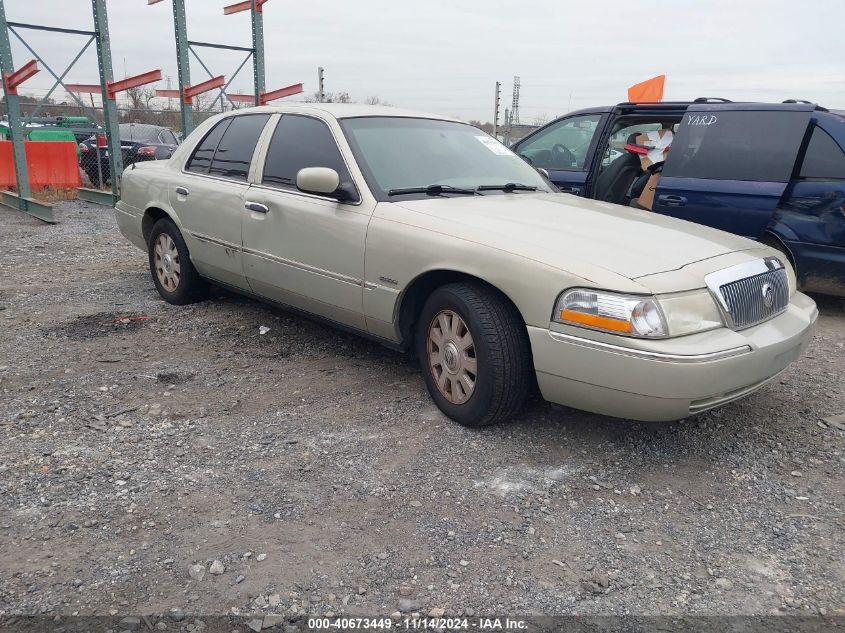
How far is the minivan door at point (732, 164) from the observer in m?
5.56

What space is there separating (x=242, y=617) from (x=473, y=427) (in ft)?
5.17

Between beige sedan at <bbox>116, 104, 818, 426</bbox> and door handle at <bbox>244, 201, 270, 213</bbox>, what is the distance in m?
0.01

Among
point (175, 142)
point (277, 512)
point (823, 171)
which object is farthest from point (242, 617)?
point (175, 142)

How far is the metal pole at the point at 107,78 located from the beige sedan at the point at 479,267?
736 centimetres

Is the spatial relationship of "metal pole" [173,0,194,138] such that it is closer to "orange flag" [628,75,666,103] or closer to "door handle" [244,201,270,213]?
"orange flag" [628,75,666,103]

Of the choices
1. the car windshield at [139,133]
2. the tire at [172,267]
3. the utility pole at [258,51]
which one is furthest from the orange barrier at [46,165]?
the tire at [172,267]

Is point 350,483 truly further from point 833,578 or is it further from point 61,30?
point 61,30

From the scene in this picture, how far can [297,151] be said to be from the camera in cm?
447

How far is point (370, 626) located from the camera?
86.0 inches

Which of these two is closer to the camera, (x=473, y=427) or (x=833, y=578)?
(x=833, y=578)

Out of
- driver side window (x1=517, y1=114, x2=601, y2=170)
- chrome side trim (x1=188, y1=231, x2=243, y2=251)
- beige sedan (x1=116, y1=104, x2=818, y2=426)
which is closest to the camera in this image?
beige sedan (x1=116, y1=104, x2=818, y2=426)

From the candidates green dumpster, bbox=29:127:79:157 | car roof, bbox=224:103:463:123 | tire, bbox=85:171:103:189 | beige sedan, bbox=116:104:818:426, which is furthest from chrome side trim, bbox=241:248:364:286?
green dumpster, bbox=29:127:79:157

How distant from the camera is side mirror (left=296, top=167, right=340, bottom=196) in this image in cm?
380

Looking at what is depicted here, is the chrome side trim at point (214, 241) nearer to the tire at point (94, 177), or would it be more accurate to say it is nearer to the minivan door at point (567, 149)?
the minivan door at point (567, 149)
